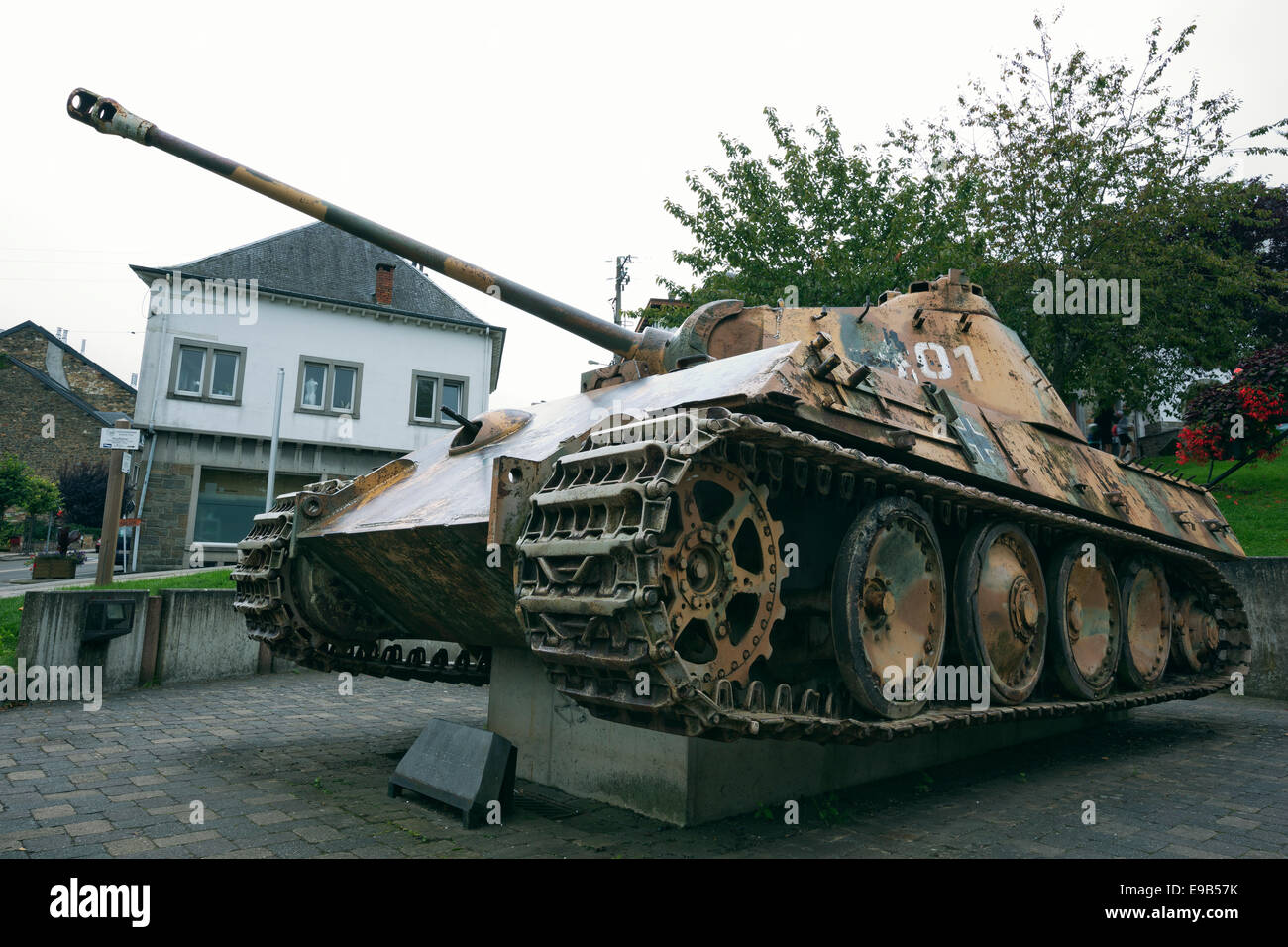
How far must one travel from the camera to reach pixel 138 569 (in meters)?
21.8

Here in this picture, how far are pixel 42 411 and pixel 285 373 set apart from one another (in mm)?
21868

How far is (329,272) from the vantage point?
2655 cm

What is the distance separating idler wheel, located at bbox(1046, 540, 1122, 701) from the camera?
21.0 feet

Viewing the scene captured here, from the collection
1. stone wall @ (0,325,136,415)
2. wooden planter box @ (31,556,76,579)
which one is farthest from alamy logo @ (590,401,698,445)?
stone wall @ (0,325,136,415)

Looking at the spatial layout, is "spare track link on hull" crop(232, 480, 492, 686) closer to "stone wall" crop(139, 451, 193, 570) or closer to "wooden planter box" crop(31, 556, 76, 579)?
"wooden planter box" crop(31, 556, 76, 579)

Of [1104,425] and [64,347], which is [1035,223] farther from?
[64,347]

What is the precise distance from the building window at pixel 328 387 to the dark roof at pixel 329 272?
1.77 meters

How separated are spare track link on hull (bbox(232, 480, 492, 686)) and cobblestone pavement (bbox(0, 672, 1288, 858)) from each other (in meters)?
0.65

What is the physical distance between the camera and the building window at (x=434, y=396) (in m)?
26.3

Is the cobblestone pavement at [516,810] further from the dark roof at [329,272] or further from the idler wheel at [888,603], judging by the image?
the dark roof at [329,272]

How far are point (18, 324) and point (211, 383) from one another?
26124mm

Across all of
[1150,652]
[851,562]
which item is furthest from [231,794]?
[1150,652]
